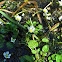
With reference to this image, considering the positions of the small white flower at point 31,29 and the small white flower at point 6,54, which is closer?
the small white flower at point 6,54

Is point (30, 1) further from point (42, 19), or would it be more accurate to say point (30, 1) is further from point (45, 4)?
point (42, 19)

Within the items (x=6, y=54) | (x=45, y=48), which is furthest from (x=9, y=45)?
(x=45, y=48)

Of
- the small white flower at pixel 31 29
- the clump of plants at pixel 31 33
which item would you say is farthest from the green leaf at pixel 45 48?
the small white flower at pixel 31 29

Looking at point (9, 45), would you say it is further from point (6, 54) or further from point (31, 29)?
point (31, 29)

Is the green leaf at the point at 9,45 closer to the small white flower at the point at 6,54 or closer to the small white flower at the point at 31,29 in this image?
the small white flower at the point at 6,54

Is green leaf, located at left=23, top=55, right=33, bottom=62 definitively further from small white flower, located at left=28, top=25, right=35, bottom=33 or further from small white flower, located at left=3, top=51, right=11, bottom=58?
small white flower, located at left=28, top=25, right=35, bottom=33

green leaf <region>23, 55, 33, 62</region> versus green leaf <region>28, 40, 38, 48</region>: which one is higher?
green leaf <region>28, 40, 38, 48</region>

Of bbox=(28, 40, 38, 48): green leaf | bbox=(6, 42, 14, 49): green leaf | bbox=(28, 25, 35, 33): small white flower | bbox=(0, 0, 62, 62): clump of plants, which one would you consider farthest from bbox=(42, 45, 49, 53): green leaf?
bbox=(6, 42, 14, 49): green leaf

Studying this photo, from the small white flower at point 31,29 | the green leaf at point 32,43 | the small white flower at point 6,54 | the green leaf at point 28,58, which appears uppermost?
the small white flower at point 31,29

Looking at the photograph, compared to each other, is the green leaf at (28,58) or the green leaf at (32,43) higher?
the green leaf at (32,43)
